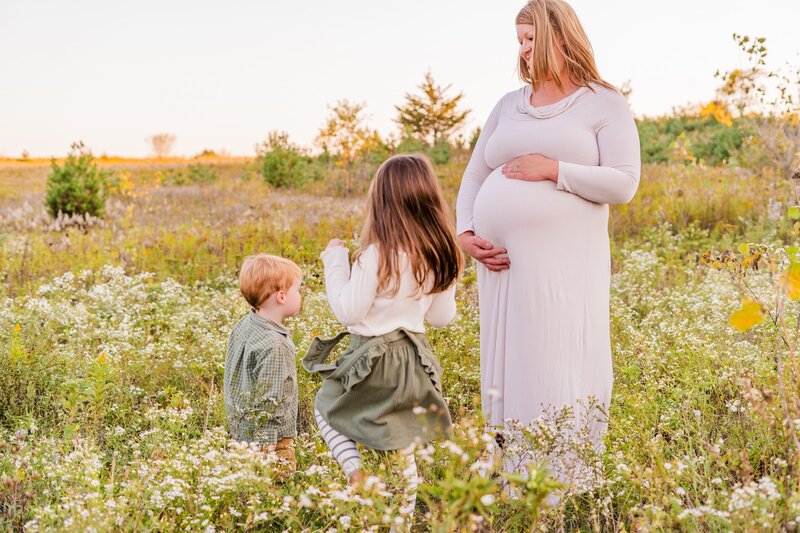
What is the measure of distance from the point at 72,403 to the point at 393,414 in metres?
2.14

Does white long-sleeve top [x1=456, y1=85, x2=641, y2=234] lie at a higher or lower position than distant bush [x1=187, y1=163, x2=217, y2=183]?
lower

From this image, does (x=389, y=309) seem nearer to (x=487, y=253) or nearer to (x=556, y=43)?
(x=487, y=253)

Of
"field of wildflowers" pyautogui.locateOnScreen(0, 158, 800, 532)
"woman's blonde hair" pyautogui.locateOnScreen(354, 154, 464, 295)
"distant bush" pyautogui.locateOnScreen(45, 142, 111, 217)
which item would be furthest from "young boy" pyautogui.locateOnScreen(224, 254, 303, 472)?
"distant bush" pyautogui.locateOnScreen(45, 142, 111, 217)

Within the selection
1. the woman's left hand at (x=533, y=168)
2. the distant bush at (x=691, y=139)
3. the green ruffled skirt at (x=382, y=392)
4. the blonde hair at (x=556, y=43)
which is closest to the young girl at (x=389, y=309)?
the green ruffled skirt at (x=382, y=392)

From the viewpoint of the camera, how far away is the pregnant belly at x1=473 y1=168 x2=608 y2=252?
316 cm

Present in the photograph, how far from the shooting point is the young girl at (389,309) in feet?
9.50

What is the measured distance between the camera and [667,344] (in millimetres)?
4980

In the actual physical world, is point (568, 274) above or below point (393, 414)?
above

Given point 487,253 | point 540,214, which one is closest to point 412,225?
point 487,253

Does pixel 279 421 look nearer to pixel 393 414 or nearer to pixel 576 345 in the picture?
pixel 393 414

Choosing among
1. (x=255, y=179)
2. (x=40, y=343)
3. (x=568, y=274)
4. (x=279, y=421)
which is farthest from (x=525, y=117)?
(x=255, y=179)

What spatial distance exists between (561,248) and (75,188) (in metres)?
11.7

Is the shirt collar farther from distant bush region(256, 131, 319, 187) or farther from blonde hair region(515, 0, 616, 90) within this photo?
distant bush region(256, 131, 319, 187)

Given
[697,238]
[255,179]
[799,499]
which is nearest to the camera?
[799,499]
